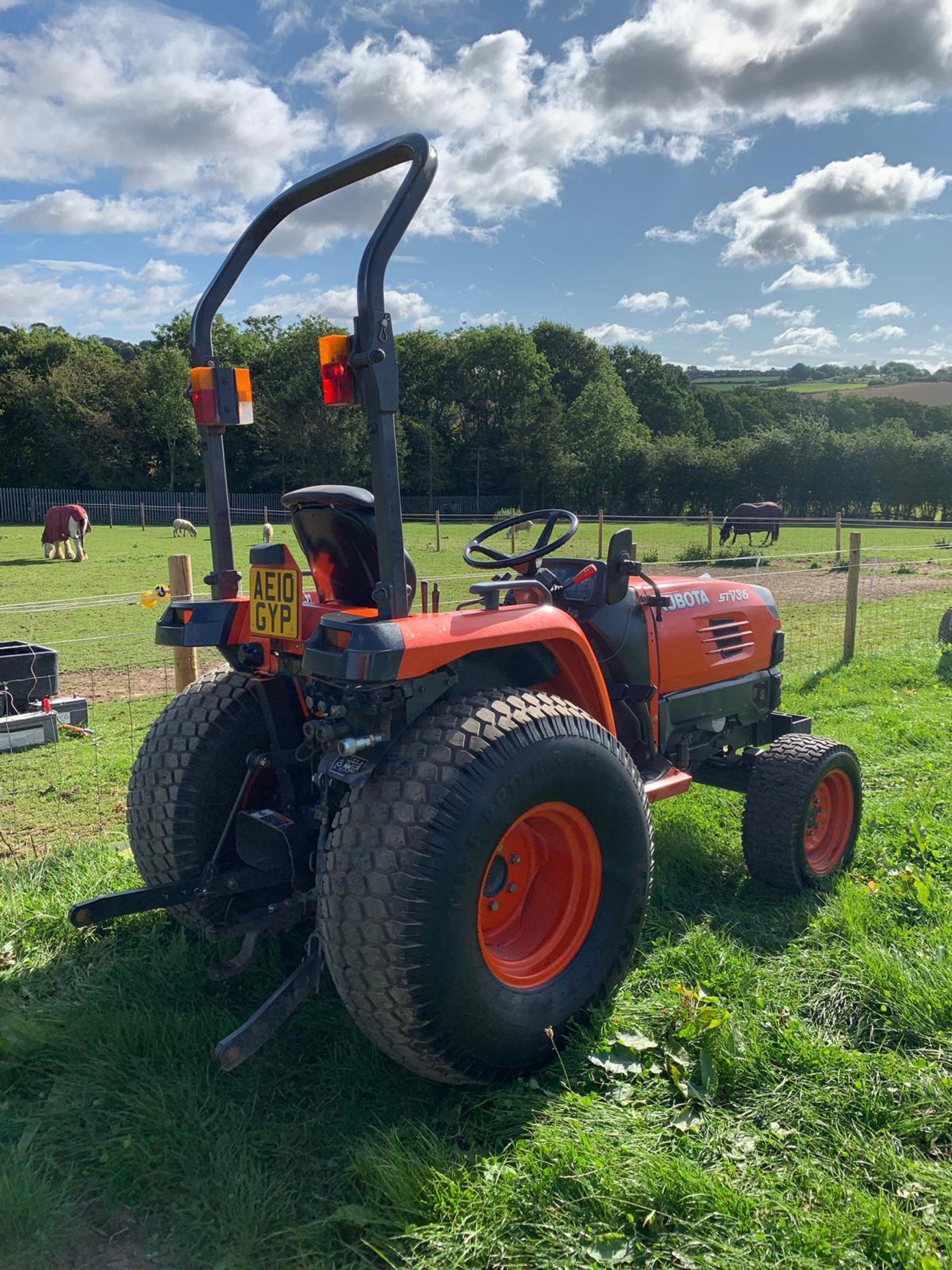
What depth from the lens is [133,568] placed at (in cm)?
1825

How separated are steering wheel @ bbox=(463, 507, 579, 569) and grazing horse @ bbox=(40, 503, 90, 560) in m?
17.6

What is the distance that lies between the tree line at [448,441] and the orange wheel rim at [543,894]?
114 ft

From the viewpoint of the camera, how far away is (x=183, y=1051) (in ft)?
8.81

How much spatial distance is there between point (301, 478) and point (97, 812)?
40.1 metres

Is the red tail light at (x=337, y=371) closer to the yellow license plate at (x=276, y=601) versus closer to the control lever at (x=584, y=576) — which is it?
the yellow license plate at (x=276, y=601)

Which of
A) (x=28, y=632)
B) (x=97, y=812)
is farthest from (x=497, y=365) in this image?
(x=97, y=812)

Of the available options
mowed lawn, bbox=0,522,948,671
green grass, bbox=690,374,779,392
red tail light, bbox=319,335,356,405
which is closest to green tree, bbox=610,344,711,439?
green grass, bbox=690,374,779,392

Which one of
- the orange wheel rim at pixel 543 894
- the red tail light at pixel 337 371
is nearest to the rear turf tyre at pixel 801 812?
the orange wheel rim at pixel 543 894

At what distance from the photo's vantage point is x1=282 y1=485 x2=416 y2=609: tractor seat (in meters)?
2.81

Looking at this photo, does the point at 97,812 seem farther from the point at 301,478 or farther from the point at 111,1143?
the point at 301,478

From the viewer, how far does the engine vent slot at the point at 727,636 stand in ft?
13.1

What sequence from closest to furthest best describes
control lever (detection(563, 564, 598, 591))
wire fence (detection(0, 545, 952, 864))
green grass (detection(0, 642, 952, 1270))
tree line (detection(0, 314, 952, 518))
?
green grass (detection(0, 642, 952, 1270))
control lever (detection(563, 564, 598, 591))
wire fence (detection(0, 545, 952, 864))
tree line (detection(0, 314, 952, 518))

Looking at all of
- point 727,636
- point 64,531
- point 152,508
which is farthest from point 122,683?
point 152,508

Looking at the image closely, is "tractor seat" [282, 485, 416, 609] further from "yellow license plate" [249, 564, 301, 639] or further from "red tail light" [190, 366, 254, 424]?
"red tail light" [190, 366, 254, 424]
